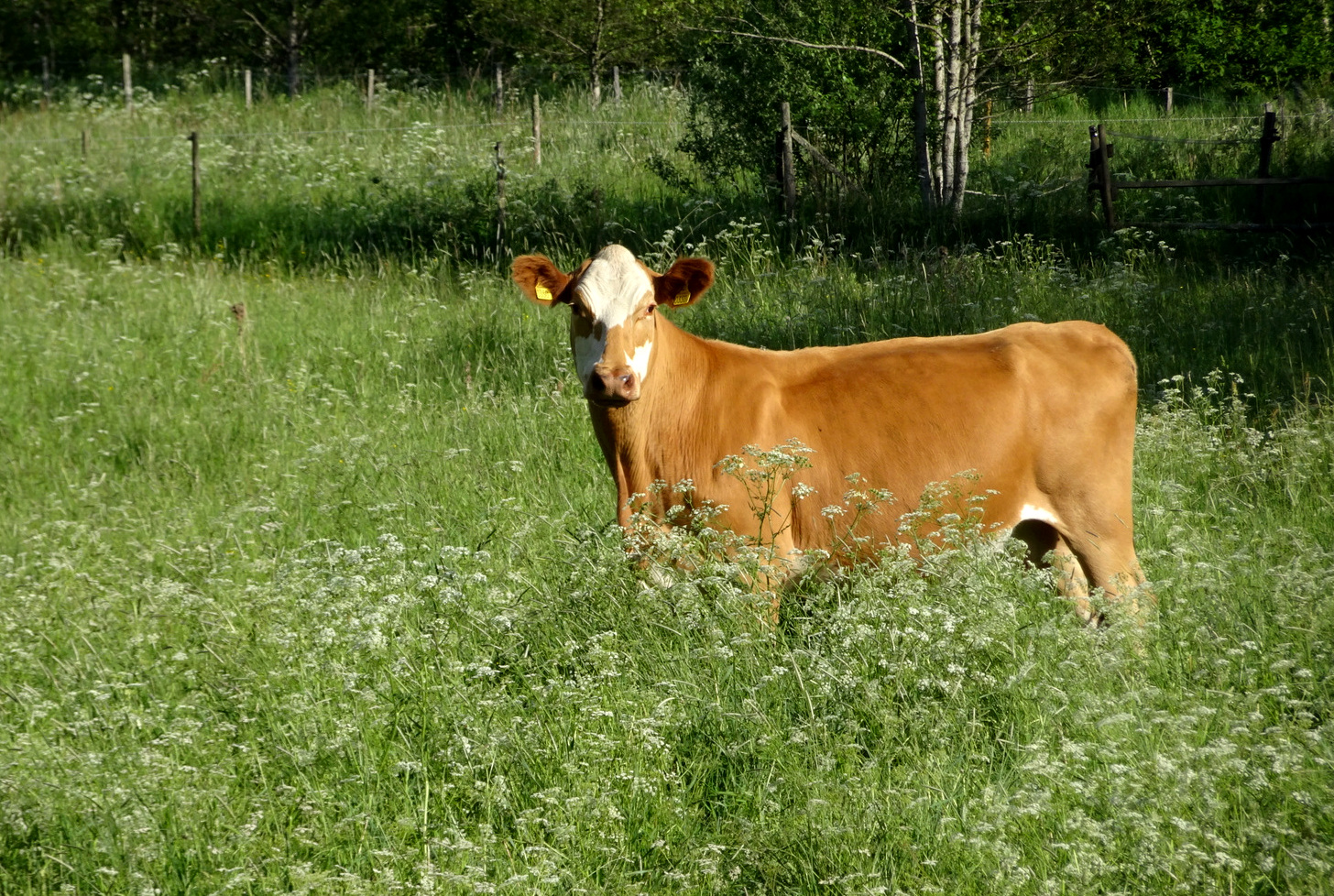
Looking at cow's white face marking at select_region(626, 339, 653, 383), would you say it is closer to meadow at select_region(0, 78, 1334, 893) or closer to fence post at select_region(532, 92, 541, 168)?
A: meadow at select_region(0, 78, 1334, 893)

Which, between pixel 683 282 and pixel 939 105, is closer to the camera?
pixel 683 282

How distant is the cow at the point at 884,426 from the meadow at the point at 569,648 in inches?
11.5

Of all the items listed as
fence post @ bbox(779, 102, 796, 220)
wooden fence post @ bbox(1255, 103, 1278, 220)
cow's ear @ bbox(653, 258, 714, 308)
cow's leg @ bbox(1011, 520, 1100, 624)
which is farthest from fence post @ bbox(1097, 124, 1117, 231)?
cow's ear @ bbox(653, 258, 714, 308)

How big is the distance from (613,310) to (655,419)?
18.5 inches

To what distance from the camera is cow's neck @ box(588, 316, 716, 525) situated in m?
4.60

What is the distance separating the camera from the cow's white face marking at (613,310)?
4410 mm

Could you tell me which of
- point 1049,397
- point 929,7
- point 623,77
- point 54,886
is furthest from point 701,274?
point 623,77

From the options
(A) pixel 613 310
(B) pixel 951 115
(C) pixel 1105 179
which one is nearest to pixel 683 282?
(A) pixel 613 310

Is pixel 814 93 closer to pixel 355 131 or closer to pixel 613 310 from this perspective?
pixel 355 131

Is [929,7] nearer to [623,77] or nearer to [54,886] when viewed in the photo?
[54,886]

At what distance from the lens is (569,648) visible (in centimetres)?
349

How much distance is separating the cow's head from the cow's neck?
0.27 ft

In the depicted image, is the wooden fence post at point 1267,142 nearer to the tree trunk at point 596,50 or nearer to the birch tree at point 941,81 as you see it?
the birch tree at point 941,81

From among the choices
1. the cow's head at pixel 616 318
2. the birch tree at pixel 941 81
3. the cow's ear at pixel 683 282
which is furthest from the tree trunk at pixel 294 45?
the cow's head at pixel 616 318
